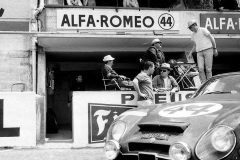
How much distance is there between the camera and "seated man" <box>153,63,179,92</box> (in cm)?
852

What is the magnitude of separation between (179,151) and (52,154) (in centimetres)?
393

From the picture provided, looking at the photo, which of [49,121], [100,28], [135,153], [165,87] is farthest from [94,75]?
[135,153]

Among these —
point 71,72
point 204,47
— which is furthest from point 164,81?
point 71,72

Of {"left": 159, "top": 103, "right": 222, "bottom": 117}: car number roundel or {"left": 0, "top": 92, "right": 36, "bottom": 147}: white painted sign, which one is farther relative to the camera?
{"left": 0, "top": 92, "right": 36, "bottom": 147}: white painted sign

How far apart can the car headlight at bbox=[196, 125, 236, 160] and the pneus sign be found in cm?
829

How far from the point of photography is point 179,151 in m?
3.65

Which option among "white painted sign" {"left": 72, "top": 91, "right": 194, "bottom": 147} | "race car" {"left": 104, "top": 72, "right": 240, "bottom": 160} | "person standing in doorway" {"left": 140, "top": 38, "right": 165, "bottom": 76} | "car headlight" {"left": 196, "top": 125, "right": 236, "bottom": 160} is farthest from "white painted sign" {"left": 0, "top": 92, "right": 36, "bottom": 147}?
"car headlight" {"left": 196, "top": 125, "right": 236, "bottom": 160}

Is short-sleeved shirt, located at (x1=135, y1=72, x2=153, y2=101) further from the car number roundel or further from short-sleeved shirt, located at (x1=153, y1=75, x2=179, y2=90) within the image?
the car number roundel

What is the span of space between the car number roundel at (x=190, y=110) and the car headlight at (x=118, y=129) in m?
0.45

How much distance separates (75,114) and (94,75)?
649 centimetres

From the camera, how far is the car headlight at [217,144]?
348 cm

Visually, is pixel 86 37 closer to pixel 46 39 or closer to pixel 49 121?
pixel 46 39

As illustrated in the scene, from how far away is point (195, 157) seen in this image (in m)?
3.58

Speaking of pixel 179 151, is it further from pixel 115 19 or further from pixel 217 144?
pixel 115 19
